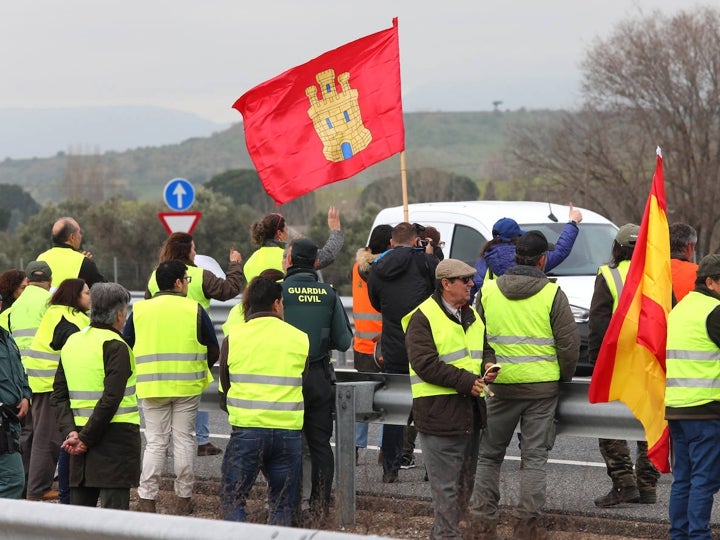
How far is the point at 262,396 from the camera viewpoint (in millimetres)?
7871

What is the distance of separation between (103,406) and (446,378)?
6.74 ft

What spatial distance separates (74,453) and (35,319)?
275cm

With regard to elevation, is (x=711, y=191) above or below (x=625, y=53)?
below

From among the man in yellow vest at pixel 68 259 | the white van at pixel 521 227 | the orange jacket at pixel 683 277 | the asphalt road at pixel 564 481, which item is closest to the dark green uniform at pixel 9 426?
the asphalt road at pixel 564 481

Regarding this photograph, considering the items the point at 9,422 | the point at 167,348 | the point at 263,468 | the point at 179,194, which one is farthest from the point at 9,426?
the point at 179,194

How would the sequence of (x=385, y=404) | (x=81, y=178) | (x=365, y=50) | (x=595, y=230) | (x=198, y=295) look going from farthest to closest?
(x=81, y=178) < (x=595, y=230) < (x=365, y=50) < (x=198, y=295) < (x=385, y=404)

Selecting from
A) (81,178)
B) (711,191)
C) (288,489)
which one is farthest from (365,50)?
(81,178)

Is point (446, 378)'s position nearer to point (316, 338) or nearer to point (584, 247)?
point (316, 338)

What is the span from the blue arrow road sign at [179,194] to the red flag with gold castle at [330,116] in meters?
11.9

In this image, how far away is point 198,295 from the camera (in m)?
10.3

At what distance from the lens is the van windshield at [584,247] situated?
1451 centimetres

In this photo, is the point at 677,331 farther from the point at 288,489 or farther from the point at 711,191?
the point at 711,191

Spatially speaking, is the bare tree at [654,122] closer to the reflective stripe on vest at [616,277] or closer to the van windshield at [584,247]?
the van windshield at [584,247]

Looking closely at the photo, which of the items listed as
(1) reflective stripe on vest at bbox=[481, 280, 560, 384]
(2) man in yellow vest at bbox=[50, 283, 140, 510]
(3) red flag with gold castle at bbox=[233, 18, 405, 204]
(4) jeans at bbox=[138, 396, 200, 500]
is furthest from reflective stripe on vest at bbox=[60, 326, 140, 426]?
(3) red flag with gold castle at bbox=[233, 18, 405, 204]
